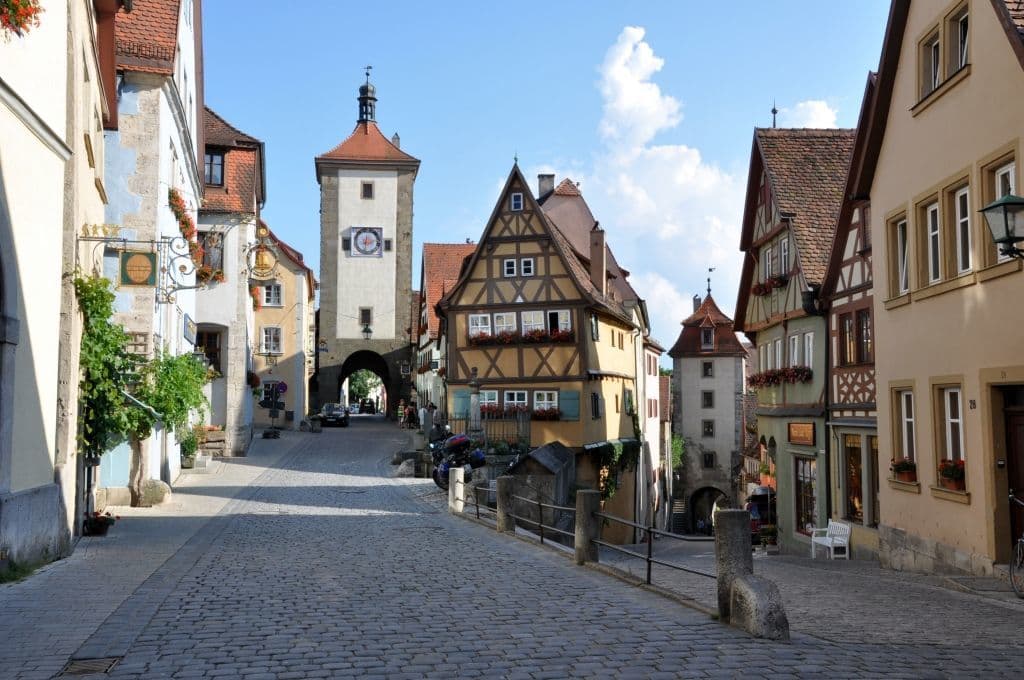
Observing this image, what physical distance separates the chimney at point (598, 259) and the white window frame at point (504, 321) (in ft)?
15.5

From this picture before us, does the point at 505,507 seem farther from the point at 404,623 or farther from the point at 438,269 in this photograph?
the point at 438,269

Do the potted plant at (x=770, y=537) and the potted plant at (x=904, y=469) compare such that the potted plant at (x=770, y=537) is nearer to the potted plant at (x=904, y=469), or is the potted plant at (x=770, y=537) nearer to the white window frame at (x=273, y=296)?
the potted plant at (x=904, y=469)

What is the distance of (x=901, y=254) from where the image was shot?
1664 centimetres

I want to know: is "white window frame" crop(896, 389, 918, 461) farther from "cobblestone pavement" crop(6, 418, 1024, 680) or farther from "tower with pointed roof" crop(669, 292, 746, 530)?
"tower with pointed roof" crop(669, 292, 746, 530)

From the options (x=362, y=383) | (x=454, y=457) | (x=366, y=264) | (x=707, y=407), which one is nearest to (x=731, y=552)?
(x=454, y=457)

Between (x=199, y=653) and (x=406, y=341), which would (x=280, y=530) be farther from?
(x=406, y=341)

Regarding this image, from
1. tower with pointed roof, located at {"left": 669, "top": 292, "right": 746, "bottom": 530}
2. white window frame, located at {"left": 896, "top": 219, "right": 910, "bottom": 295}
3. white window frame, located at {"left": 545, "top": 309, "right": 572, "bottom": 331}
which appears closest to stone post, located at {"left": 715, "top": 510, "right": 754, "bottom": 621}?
white window frame, located at {"left": 896, "top": 219, "right": 910, "bottom": 295}

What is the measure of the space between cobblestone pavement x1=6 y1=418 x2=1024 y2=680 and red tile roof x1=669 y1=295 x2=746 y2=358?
3810 centimetres

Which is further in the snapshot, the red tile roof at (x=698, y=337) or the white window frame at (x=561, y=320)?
the red tile roof at (x=698, y=337)

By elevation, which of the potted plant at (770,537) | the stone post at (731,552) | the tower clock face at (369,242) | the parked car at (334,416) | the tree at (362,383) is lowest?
the potted plant at (770,537)

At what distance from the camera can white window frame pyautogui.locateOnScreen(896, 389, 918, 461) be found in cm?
1612

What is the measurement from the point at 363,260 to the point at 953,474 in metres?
43.5

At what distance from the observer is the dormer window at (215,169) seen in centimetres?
3278

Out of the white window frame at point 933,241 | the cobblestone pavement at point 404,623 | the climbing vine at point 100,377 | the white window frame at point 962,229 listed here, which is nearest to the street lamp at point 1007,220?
the cobblestone pavement at point 404,623
